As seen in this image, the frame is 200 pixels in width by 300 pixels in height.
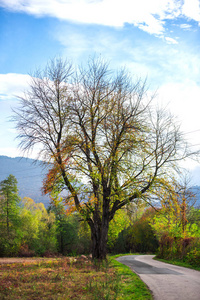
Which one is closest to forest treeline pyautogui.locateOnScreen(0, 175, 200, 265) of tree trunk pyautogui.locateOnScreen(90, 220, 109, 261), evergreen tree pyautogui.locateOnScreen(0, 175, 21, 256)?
evergreen tree pyautogui.locateOnScreen(0, 175, 21, 256)

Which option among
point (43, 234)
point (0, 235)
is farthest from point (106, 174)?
point (43, 234)

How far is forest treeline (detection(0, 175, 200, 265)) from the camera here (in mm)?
19781

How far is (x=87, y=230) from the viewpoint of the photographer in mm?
21562

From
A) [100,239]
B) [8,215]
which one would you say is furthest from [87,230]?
[8,215]

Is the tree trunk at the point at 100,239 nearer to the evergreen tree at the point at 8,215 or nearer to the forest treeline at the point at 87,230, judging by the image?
the forest treeline at the point at 87,230

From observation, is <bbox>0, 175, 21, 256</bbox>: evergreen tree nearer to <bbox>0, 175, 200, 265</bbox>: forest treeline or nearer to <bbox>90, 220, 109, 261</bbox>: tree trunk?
<bbox>0, 175, 200, 265</bbox>: forest treeline

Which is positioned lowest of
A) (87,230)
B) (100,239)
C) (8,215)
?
(100,239)

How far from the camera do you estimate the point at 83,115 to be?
17.0 metres

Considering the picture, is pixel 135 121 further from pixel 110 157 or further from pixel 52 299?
pixel 52 299

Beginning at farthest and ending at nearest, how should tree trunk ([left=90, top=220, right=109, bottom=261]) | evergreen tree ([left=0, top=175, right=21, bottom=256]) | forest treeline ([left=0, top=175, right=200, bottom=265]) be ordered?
evergreen tree ([left=0, top=175, right=21, bottom=256]) → forest treeline ([left=0, top=175, right=200, bottom=265]) → tree trunk ([left=90, top=220, right=109, bottom=261])

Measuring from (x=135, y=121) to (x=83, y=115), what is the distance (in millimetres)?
3426

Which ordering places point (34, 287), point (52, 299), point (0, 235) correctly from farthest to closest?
point (0, 235)
point (34, 287)
point (52, 299)

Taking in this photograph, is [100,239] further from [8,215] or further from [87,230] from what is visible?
[8,215]

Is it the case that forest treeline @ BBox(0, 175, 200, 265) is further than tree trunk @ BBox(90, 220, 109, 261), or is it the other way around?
forest treeline @ BBox(0, 175, 200, 265)
